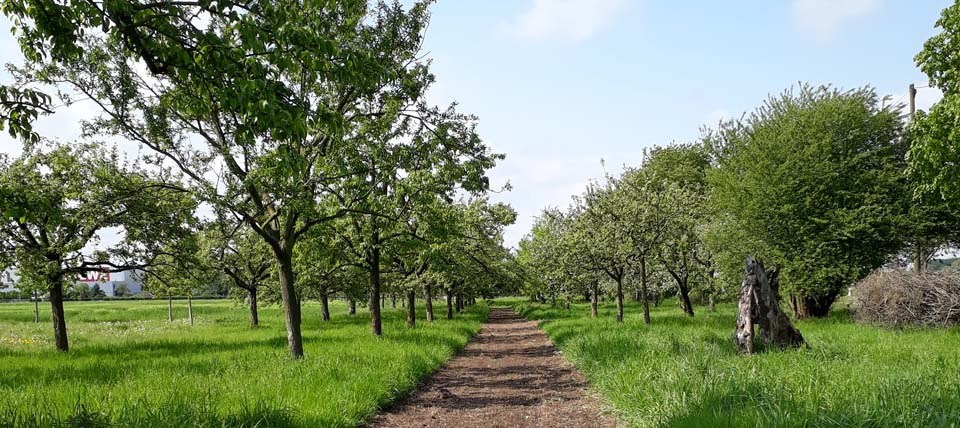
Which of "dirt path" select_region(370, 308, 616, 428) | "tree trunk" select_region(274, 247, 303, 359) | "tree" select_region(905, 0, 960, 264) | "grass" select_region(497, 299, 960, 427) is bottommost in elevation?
"dirt path" select_region(370, 308, 616, 428)

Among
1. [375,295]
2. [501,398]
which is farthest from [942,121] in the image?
[375,295]

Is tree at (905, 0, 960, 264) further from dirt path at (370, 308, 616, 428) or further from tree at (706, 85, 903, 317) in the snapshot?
dirt path at (370, 308, 616, 428)

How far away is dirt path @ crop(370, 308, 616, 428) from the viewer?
8008 millimetres

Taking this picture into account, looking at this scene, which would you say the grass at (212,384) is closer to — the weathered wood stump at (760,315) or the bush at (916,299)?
the weathered wood stump at (760,315)

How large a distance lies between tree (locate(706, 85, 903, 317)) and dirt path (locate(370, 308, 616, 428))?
491 inches

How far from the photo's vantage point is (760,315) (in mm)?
11008

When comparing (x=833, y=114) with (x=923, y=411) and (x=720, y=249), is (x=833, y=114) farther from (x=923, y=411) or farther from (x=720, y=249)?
(x=923, y=411)

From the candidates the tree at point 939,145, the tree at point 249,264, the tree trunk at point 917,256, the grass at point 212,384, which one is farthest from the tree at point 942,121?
the tree at point 249,264

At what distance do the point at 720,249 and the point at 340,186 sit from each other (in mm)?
19436

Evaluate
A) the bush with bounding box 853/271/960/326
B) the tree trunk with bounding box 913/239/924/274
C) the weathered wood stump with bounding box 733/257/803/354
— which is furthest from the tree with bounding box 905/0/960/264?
the weathered wood stump with bounding box 733/257/803/354

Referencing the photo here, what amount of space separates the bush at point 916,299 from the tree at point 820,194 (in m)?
2.74

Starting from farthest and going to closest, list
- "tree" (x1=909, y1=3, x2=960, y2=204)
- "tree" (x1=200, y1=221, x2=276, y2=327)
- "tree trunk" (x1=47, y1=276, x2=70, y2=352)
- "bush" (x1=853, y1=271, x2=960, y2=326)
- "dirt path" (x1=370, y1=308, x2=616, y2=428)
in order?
1. "tree" (x1=200, y1=221, x2=276, y2=327)
2. "tree trunk" (x1=47, y1=276, x2=70, y2=352)
3. "bush" (x1=853, y1=271, x2=960, y2=326)
4. "tree" (x1=909, y1=3, x2=960, y2=204)
5. "dirt path" (x1=370, y1=308, x2=616, y2=428)

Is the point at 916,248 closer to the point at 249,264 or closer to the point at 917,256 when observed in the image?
the point at 917,256

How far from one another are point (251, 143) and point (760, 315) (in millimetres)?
10555
